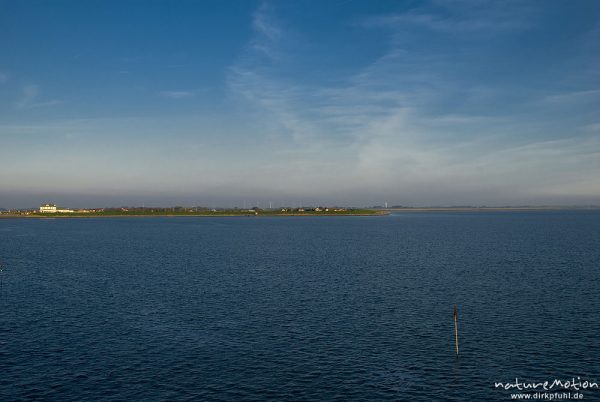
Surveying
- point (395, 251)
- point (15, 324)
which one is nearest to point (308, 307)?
point (15, 324)

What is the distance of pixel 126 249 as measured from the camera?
527 ft

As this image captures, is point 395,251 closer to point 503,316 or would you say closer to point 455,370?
point 503,316

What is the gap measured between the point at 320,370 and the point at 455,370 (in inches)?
526

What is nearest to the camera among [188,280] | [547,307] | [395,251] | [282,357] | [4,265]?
[282,357]

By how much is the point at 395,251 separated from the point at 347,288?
6702 centimetres

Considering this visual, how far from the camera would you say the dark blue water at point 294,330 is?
140 ft

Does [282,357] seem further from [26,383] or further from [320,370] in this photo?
[26,383]

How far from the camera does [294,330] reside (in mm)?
58469

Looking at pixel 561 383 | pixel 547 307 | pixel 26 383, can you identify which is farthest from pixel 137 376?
pixel 547 307

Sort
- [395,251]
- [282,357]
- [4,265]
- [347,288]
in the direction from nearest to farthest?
[282,357], [347,288], [4,265], [395,251]

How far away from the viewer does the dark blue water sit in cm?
4272

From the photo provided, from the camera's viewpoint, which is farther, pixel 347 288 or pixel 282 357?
pixel 347 288

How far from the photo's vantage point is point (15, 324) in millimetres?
62031

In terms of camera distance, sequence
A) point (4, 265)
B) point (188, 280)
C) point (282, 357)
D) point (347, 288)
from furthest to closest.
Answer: point (4, 265), point (188, 280), point (347, 288), point (282, 357)
